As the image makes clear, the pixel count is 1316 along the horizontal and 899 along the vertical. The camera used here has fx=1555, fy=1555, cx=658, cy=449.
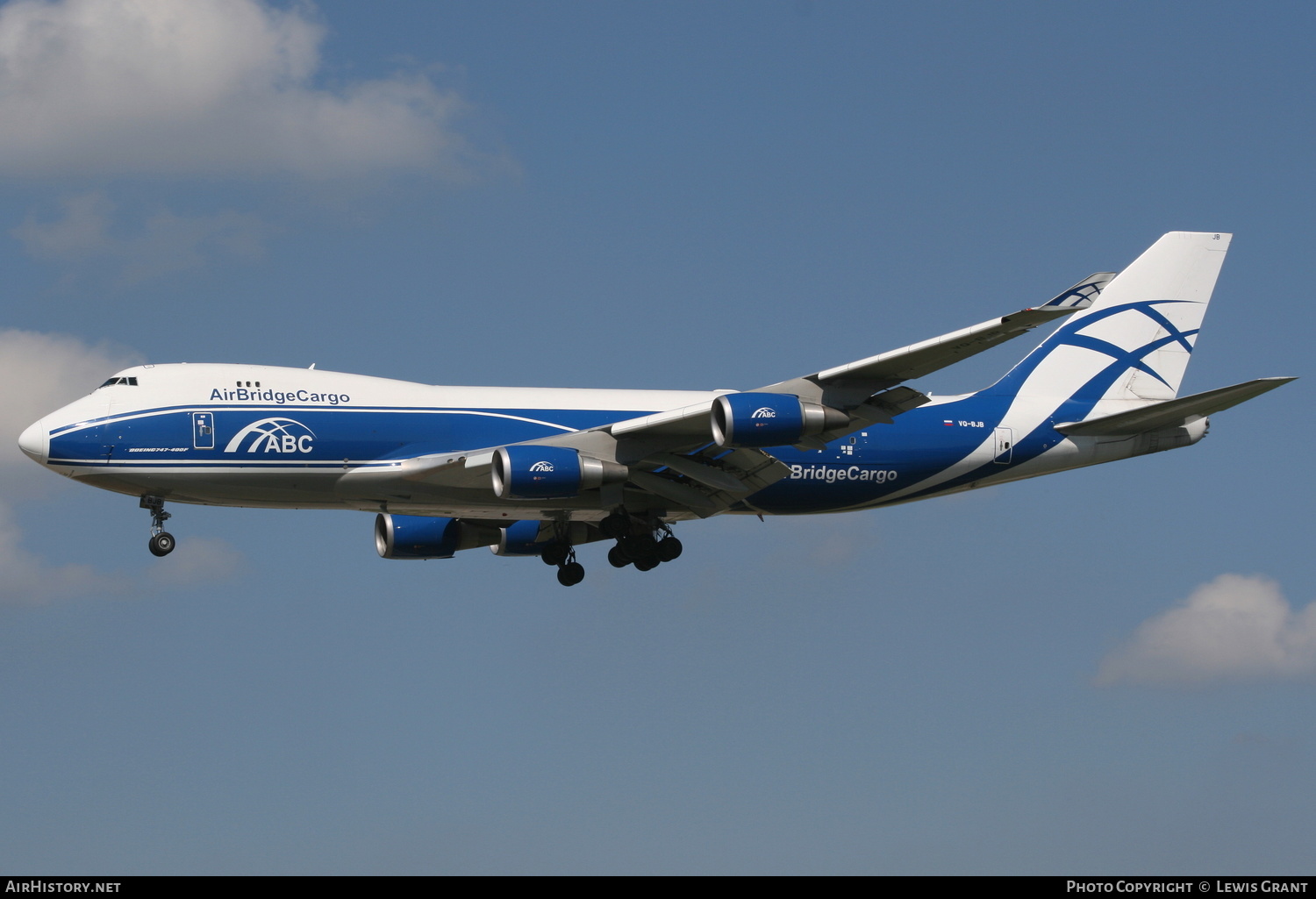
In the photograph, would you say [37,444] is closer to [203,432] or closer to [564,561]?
[203,432]

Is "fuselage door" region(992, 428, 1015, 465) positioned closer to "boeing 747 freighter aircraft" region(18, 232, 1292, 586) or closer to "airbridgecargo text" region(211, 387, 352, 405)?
"boeing 747 freighter aircraft" region(18, 232, 1292, 586)

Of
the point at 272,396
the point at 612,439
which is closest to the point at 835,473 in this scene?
the point at 612,439

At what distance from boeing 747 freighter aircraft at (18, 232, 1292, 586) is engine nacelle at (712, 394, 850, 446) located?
42 mm

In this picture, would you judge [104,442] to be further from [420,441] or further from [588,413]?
[588,413]

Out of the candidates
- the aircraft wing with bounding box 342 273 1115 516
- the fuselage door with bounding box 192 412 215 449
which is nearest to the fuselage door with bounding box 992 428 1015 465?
the aircraft wing with bounding box 342 273 1115 516

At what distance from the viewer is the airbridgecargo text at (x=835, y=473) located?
39.1 metres

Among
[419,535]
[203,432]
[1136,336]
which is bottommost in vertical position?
[419,535]

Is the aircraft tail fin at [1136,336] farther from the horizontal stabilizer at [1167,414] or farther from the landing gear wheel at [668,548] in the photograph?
the landing gear wheel at [668,548]

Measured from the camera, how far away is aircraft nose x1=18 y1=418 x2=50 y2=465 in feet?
112

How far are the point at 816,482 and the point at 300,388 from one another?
1294 cm

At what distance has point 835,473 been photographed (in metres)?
39.3

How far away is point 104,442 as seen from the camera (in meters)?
34.2

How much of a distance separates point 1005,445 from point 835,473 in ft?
15.3
